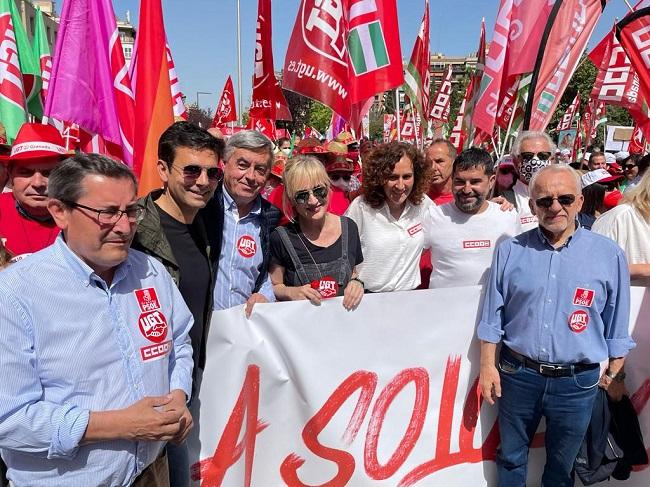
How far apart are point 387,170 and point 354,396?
135 centimetres

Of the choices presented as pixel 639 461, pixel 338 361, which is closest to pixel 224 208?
pixel 338 361

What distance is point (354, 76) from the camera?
4.59m

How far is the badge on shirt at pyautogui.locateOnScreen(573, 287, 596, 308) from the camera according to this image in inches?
93.6

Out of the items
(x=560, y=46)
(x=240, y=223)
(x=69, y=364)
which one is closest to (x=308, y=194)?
(x=240, y=223)

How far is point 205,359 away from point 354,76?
3.01 metres

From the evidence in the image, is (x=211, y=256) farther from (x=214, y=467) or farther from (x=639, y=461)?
(x=639, y=461)

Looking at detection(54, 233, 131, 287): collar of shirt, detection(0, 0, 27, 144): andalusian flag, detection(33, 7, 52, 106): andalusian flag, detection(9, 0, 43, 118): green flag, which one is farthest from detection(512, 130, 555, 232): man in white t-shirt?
detection(33, 7, 52, 106): andalusian flag

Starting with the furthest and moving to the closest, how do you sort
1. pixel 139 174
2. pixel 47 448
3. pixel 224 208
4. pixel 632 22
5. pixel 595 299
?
pixel 632 22
pixel 139 174
pixel 224 208
pixel 595 299
pixel 47 448

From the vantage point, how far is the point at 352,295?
8.90 ft

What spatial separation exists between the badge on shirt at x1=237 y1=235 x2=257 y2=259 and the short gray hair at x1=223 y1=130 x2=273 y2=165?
436 millimetres

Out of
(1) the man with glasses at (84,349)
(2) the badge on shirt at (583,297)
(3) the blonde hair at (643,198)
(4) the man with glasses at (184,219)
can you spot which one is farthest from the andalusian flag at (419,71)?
(1) the man with glasses at (84,349)

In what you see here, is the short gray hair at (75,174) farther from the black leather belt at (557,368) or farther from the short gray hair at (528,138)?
the short gray hair at (528,138)

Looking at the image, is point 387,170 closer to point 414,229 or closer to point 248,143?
point 414,229

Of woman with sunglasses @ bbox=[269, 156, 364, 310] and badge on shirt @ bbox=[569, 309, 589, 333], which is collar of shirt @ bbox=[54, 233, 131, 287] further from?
badge on shirt @ bbox=[569, 309, 589, 333]
